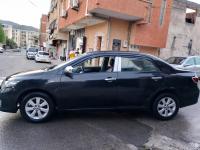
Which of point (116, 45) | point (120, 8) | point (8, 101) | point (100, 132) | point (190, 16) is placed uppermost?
point (190, 16)

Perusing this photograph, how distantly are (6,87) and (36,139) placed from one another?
1.47 metres

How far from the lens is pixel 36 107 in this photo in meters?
5.38

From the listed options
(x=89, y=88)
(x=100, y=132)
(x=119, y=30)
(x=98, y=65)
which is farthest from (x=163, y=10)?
(x=100, y=132)

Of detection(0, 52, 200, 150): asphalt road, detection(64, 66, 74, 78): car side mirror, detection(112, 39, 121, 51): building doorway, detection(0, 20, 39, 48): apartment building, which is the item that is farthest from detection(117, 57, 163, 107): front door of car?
detection(0, 20, 39, 48): apartment building

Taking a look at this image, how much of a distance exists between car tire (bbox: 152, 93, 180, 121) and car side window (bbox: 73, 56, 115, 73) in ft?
4.69

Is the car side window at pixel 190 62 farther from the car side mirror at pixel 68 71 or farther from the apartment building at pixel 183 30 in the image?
the car side mirror at pixel 68 71

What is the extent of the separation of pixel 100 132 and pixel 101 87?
3.41 ft

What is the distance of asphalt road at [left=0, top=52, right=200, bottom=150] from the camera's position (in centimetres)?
436

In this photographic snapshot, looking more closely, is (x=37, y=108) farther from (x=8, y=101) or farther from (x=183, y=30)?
(x=183, y=30)

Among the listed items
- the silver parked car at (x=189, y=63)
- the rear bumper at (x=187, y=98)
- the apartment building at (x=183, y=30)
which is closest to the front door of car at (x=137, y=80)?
the rear bumper at (x=187, y=98)

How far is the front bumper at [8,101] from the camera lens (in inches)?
206

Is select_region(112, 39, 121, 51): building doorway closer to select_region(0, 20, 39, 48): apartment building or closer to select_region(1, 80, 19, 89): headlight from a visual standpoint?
select_region(1, 80, 19, 89): headlight

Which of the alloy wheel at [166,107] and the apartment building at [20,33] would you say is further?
the apartment building at [20,33]

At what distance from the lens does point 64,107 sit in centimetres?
551
